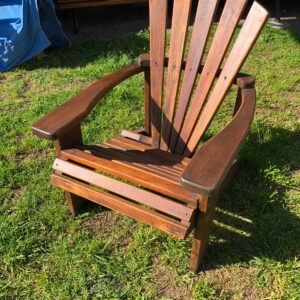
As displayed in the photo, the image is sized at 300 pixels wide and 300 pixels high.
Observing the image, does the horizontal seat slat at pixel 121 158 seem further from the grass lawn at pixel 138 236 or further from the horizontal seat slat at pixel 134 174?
the grass lawn at pixel 138 236

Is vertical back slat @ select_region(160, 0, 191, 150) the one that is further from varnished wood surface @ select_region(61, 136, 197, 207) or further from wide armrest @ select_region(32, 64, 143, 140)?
→ wide armrest @ select_region(32, 64, 143, 140)

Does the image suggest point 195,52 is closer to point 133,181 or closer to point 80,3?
point 133,181

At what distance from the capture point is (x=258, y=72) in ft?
13.3

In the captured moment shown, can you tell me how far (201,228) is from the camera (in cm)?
175

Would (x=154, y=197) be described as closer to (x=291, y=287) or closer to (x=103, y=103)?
(x=291, y=287)

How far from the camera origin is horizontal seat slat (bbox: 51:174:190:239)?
1671 millimetres

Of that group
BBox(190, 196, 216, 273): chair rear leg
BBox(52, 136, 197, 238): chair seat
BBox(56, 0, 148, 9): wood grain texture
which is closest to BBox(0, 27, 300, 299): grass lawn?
BBox(190, 196, 216, 273): chair rear leg

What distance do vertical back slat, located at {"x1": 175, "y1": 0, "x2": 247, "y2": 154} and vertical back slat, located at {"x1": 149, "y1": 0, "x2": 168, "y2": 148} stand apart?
0.19 metres

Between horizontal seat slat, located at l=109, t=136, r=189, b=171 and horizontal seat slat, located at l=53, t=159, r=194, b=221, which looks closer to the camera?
horizontal seat slat, located at l=53, t=159, r=194, b=221

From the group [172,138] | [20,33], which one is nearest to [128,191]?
[172,138]

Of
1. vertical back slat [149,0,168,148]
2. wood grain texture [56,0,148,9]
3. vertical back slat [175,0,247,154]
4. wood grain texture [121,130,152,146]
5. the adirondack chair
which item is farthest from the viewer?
wood grain texture [56,0,148,9]

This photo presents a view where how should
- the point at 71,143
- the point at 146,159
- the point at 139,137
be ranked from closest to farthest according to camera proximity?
1. the point at 71,143
2. the point at 146,159
3. the point at 139,137

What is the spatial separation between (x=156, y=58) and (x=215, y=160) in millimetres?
1069

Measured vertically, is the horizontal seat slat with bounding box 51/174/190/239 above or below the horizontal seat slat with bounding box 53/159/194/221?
below
